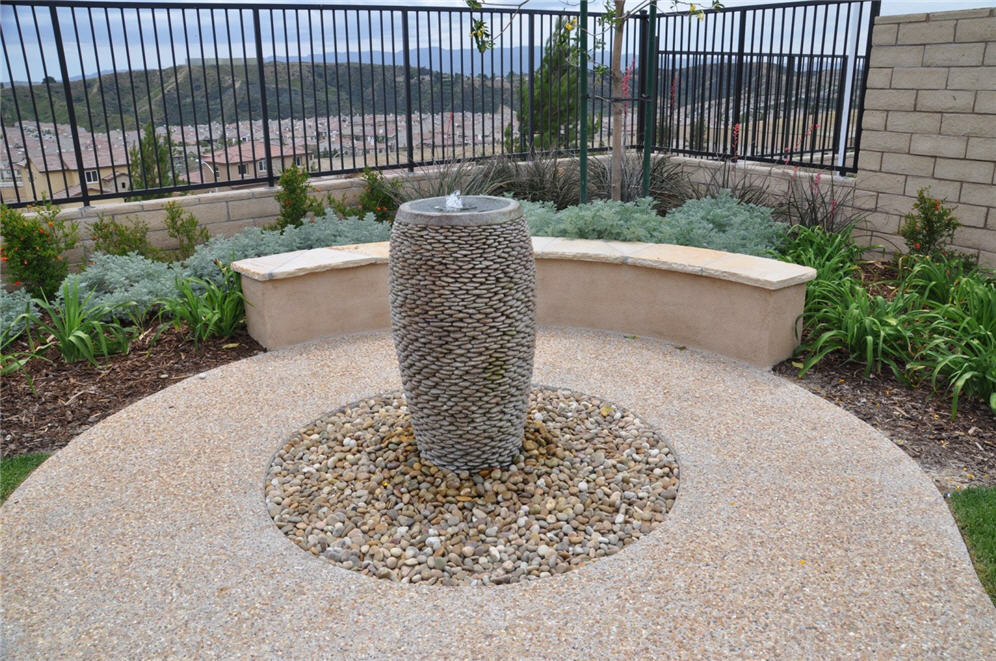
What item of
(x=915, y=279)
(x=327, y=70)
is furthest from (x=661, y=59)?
(x=915, y=279)

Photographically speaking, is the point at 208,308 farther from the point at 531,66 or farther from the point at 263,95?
the point at 531,66

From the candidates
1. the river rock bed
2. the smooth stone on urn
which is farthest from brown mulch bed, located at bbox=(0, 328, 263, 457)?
the smooth stone on urn

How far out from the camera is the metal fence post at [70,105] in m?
6.26

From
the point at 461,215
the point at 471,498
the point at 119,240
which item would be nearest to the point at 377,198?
the point at 119,240

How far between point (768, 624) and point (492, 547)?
3.40 feet

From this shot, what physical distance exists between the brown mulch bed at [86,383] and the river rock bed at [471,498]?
4.31 ft

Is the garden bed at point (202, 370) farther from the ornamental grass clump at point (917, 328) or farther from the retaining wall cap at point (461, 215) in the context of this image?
the retaining wall cap at point (461, 215)

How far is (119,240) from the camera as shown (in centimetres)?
620

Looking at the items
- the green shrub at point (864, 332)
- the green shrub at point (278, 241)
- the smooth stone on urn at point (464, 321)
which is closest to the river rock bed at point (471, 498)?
the smooth stone on urn at point (464, 321)

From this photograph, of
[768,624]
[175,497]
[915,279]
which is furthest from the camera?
[915,279]

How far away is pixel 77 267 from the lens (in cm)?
623

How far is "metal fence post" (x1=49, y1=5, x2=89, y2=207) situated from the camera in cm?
626

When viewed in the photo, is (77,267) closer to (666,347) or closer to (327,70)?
(327,70)

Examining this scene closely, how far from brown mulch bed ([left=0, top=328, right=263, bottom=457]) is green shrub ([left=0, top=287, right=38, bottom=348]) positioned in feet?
0.36
